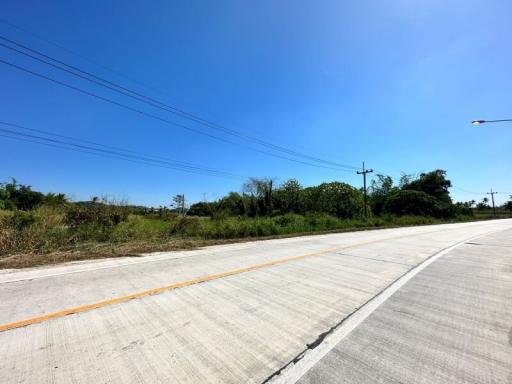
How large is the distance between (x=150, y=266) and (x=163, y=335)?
3.77 m

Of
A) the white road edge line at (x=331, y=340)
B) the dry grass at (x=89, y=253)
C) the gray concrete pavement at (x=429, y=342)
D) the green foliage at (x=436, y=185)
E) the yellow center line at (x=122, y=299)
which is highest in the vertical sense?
the green foliage at (x=436, y=185)

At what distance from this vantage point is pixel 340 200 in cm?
3309

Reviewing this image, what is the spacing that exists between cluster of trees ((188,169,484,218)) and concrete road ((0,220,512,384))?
564 inches

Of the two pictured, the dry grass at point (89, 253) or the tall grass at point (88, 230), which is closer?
the dry grass at point (89, 253)

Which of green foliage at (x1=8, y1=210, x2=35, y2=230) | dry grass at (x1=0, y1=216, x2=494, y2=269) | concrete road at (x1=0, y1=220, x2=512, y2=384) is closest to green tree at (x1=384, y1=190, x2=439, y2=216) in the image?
concrete road at (x1=0, y1=220, x2=512, y2=384)

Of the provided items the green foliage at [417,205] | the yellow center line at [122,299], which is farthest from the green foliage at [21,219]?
the green foliage at [417,205]

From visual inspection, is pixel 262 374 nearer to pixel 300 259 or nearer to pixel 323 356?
pixel 323 356

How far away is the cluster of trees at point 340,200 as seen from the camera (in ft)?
109

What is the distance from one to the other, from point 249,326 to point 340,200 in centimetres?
3163

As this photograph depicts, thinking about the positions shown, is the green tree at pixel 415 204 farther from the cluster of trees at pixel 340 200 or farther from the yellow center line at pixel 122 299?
the yellow center line at pixel 122 299

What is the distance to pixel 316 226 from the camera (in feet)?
67.8

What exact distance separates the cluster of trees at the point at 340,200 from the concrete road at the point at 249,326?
1433 cm

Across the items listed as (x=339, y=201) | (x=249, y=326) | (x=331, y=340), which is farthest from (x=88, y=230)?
(x=339, y=201)

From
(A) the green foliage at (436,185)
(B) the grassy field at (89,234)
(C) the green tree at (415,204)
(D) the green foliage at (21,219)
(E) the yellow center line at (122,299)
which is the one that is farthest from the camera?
(A) the green foliage at (436,185)
